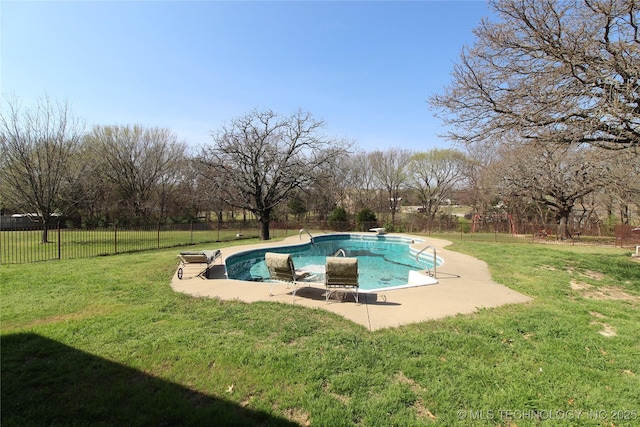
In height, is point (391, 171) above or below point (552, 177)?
above

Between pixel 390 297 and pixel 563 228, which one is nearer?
pixel 390 297

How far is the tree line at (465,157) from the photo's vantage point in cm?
744

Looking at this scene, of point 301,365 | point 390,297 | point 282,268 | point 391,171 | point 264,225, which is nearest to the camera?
point 301,365

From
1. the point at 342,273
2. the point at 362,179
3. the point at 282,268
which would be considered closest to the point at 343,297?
the point at 342,273

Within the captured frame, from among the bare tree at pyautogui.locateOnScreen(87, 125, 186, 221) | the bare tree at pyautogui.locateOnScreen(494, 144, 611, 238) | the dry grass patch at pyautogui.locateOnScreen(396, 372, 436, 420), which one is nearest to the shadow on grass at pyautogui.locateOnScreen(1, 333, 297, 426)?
the dry grass patch at pyautogui.locateOnScreen(396, 372, 436, 420)

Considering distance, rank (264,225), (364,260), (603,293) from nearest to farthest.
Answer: (603,293) < (364,260) < (264,225)

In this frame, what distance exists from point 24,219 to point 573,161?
47.7 m

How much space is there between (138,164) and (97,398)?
37853 millimetres

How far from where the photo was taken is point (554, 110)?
25.5 feet

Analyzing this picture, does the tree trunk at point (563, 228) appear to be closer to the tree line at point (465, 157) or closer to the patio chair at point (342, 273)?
the tree line at point (465, 157)

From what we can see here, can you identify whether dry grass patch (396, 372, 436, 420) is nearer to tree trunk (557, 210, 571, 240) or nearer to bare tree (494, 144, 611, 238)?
bare tree (494, 144, 611, 238)

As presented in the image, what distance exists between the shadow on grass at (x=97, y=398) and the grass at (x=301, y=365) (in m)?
0.01

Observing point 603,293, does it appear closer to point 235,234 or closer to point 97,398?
point 97,398

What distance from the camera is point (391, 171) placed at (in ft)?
126
